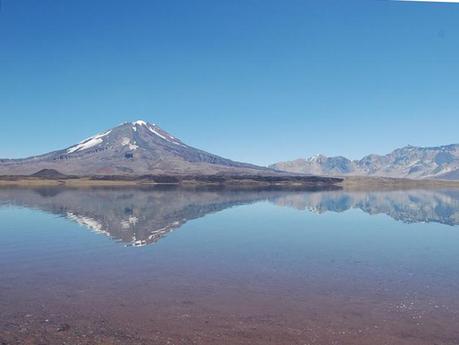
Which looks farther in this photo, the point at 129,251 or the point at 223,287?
the point at 129,251

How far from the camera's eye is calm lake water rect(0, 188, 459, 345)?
51.7ft

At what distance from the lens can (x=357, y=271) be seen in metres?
25.9

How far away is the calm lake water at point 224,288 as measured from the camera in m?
15.8

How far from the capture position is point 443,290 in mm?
21859

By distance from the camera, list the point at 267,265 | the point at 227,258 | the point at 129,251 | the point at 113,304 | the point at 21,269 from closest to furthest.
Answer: the point at 113,304
the point at 21,269
the point at 267,265
the point at 227,258
the point at 129,251

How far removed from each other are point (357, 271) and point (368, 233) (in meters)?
20.1

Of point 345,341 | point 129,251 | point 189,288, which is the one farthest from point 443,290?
point 129,251

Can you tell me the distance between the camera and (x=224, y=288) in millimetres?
21719

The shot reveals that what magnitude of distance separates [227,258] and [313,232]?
1745 centimetres

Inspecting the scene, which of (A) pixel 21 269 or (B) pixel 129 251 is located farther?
(B) pixel 129 251

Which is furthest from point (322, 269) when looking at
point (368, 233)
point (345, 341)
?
point (368, 233)

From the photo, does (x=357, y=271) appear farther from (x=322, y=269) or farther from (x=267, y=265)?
(x=267, y=265)

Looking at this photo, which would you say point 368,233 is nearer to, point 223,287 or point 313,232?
point 313,232

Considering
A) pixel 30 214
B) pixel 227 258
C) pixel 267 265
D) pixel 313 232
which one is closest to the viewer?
pixel 267 265
